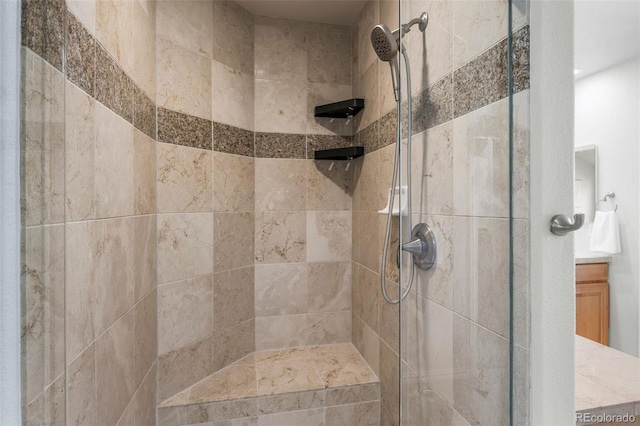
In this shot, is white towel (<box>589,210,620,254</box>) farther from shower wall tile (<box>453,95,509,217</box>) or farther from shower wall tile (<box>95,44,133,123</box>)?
shower wall tile (<box>95,44,133,123</box>)

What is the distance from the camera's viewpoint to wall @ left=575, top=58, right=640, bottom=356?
24.6 inches

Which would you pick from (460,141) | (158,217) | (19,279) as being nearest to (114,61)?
(158,217)

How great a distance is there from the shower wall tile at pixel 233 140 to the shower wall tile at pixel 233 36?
36cm

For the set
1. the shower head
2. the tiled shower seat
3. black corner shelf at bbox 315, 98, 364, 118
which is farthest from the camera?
black corner shelf at bbox 315, 98, 364, 118

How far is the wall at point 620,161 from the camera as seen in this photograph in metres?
0.63

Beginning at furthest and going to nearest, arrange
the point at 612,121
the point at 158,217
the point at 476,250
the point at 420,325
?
the point at 158,217 → the point at 420,325 → the point at 476,250 → the point at 612,121

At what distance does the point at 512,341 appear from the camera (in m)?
0.72

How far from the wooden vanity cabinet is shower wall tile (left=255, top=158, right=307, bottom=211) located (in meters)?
1.67

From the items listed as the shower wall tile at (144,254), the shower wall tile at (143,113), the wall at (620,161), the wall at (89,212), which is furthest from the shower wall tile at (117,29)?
the wall at (620,161)

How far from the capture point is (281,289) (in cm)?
221

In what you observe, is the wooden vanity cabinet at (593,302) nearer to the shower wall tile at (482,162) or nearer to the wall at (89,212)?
the shower wall tile at (482,162)

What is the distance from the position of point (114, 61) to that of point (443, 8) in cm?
101

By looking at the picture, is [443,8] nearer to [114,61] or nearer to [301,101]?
[114,61]

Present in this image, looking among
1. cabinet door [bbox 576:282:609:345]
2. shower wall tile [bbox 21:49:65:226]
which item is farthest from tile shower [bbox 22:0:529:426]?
cabinet door [bbox 576:282:609:345]
